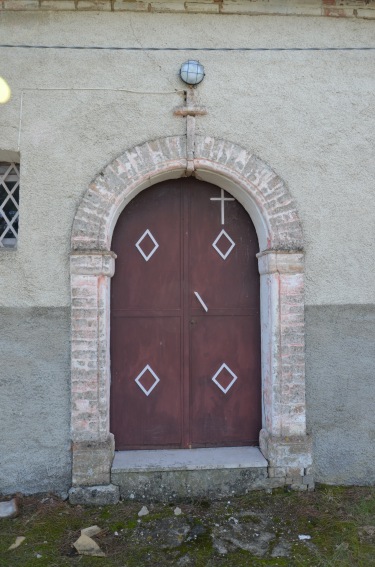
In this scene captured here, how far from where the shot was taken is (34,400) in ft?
A: 12.3

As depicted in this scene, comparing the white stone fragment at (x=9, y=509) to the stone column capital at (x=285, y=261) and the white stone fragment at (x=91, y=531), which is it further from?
the stone column capital at (x=285, y=261)

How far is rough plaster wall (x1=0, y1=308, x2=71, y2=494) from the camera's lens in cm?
374

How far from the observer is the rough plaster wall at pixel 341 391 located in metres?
3.93

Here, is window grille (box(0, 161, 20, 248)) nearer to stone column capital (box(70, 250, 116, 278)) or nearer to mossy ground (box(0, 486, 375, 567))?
stone column capital (box(70, 250, 116, 278))

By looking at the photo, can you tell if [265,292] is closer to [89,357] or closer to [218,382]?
[218,382]

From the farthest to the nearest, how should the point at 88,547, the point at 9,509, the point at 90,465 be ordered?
the point at 90,465 < the point at 9,509 < the point at 88,547

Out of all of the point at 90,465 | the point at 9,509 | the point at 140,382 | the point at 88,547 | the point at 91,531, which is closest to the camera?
the point at 88,547

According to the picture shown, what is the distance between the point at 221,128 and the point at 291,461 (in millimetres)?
2931

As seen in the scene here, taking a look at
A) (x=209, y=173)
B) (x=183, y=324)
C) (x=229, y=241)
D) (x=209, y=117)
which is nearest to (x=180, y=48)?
(x=209, y=117)

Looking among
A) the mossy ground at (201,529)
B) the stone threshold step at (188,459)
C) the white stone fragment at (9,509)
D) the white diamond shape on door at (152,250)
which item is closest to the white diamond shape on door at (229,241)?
the white diamond shape on door at (152,250)

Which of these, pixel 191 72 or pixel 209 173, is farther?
pixel 209 173

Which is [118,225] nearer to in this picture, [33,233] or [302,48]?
[33,233]

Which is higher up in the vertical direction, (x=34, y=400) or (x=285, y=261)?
(x=285, y=261)

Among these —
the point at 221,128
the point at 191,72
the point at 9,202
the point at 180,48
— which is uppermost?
the point at 180,48
